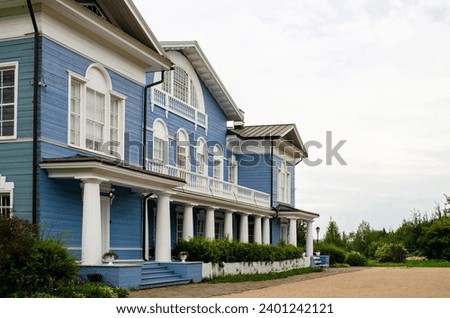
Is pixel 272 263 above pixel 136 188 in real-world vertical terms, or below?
below

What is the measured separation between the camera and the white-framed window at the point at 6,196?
1922 cm

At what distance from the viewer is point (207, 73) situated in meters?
34.4

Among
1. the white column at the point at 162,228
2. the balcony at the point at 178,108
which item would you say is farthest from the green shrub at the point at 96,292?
the balcony at the point at 178,108

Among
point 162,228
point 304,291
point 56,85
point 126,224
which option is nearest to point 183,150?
point 162,228

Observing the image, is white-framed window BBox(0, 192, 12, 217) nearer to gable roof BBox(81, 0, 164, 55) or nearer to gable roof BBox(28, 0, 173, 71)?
gable roof BBox(28, 0, 173, 71)

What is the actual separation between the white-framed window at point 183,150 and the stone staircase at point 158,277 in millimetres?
8796

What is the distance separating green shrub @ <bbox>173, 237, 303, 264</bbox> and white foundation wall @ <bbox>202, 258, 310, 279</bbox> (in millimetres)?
192

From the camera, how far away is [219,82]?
35156 millimetres

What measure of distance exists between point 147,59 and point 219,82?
1091 cm

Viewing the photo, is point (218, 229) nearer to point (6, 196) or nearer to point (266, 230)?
point (266, 230)
